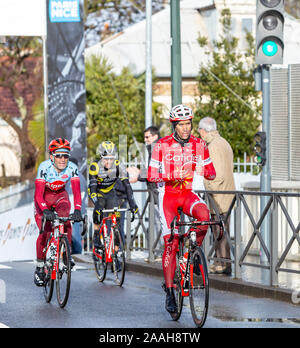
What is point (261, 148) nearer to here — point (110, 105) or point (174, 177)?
point (174, 177)

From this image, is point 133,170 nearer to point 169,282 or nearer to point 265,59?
point 265,59

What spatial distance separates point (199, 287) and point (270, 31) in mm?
5278

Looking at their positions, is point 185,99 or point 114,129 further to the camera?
point 185,99

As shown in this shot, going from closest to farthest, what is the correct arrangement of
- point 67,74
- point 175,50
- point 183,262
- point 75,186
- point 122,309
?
point 183,262 → point 122,309 → point 75,186 → point 175,50 → point 67,74

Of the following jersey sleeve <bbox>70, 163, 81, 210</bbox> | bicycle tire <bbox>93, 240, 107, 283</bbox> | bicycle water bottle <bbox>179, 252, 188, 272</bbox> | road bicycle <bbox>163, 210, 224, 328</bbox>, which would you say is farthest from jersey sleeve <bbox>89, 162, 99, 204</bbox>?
bicycle water bottle <bbox>179, 252, 188, 272</bbox>

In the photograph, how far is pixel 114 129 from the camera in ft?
118

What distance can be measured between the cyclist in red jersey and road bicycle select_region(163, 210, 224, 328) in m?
0.07

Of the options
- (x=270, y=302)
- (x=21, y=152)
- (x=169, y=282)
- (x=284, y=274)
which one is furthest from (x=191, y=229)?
(x=21, y=152)

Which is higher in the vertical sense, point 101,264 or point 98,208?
point 98,208

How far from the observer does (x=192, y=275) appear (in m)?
9.77

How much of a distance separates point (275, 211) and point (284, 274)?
1.56 metres

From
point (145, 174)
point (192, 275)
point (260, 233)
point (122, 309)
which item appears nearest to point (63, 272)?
point (122, 309)

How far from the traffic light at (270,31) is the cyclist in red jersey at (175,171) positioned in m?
3.83
